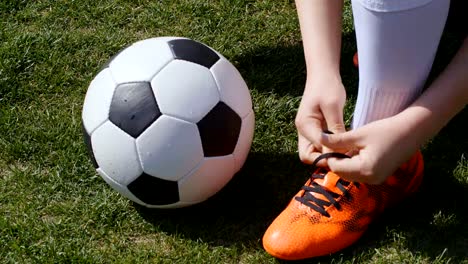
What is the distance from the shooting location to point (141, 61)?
2.40m

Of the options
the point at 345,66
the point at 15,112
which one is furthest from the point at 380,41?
the point at 15,112

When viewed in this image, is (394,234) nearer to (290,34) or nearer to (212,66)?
(212,66)

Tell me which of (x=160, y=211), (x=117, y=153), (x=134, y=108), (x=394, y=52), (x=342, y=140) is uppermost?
(x=394, y=52)

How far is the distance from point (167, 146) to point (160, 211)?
0.32 metres

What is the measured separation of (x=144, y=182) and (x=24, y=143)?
0.68m

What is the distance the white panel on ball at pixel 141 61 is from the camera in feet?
7.77

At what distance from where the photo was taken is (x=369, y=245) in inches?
94.0

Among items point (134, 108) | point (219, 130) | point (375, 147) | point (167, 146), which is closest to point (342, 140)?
point (375, 147)

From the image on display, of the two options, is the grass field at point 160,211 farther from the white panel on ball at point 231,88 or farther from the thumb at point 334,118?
the thumb at point 334,118

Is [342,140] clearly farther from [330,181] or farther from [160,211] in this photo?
[160,211]

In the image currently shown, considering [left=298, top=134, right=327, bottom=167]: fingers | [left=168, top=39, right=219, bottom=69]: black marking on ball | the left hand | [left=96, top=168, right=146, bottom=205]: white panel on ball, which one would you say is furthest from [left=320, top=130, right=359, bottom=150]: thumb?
[left=96, top=168, right=146, bottom=205]: white panel on ball

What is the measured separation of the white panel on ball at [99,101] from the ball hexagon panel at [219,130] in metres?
0.29

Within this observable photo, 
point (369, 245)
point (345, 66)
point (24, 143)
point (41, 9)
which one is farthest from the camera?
point (41, 9)

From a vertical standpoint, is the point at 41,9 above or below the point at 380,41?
below
